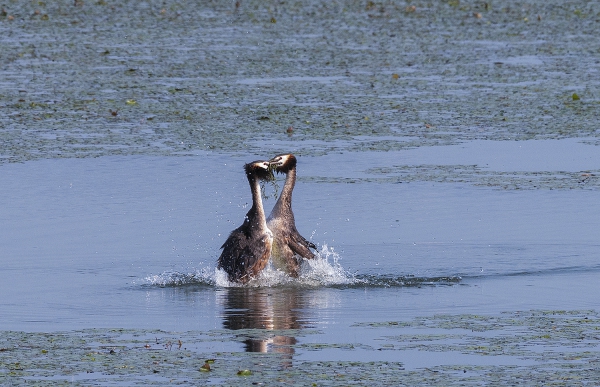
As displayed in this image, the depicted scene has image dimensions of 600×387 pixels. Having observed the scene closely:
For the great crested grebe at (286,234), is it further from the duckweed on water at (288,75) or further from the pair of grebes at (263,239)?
the duckweed on water at (288,75)

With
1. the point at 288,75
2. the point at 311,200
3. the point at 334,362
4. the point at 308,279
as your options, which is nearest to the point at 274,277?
the point at 308,279

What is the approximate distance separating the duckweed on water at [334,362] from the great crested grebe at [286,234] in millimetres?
2527

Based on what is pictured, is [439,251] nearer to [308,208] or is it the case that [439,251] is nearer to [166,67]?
[308,208]

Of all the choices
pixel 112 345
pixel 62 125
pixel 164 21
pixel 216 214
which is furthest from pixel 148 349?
pixel 164 21

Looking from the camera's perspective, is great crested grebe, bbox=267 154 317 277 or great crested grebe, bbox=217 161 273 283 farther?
great crested grebe, bbox=267 154 317 277

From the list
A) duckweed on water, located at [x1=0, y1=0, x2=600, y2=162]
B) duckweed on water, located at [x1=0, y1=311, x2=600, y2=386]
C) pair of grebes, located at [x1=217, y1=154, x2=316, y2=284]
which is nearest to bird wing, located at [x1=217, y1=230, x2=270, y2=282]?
pair of grebes, located at [x1=217, y1=154, x2=316, y2=284]

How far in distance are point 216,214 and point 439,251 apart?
2529 mm

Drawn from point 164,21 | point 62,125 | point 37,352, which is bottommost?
point 37,352

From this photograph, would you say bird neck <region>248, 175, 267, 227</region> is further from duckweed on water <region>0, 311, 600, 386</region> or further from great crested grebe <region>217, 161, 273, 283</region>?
duckweed on water <region>0, 311, 600, 386</region>

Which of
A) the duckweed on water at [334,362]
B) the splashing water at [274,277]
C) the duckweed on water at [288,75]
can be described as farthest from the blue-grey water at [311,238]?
the duckweed on water at [288,75]

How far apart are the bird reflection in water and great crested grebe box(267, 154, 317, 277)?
0.52 meters

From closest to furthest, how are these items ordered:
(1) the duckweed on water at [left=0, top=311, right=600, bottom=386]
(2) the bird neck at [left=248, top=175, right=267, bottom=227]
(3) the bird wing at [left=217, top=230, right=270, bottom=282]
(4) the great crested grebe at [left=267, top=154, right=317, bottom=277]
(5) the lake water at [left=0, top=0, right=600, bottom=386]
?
(1) the duckweed on water at [left=0, top=311, right=600, bottom=386] → (5) the lake water at [left=0, top=0, right=600, bottom=386] → (3) the bird wing at [left=217, top=230, right=270, bottom=282] → (2) the bird neck at [left=248, top=175, right=267, bottom=227] → (4) the great crested grebe at [left=267, top=154, right=317, bottom=277]

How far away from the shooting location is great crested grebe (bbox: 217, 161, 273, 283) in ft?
40.1

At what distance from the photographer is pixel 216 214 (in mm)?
14281
